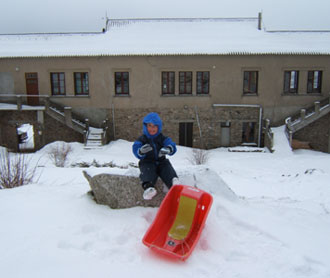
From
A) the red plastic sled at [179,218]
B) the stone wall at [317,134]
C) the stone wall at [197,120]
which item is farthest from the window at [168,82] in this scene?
the red plastic sled at [179,218]

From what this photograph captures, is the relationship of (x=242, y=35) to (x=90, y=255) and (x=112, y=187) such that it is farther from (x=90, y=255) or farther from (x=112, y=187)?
(x=90, y=255)

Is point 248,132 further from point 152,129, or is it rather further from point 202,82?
point 152,129

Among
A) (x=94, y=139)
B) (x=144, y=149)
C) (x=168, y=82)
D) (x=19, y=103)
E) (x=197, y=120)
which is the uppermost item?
(x=168, y=82)

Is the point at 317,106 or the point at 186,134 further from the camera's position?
the point at 186,134

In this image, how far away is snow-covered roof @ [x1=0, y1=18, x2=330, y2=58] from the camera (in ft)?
60.1

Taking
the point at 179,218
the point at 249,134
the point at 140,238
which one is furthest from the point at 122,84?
the point at 140,238

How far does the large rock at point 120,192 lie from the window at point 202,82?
15.3 m

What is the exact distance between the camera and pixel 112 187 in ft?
15.8

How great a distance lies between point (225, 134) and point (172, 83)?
5.27m

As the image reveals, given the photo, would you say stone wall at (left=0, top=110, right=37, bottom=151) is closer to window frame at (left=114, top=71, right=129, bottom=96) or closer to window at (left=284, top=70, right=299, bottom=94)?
window frame at (left=114, top=71, right=129, bottom=96)

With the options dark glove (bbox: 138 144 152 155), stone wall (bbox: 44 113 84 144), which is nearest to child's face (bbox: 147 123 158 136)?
dark glove (bbox: 138 144 152 155)

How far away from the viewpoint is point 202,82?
19.4 m

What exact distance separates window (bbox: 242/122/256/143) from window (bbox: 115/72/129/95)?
8.77m

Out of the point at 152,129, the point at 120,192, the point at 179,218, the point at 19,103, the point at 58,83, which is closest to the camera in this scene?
the point at 179,218
